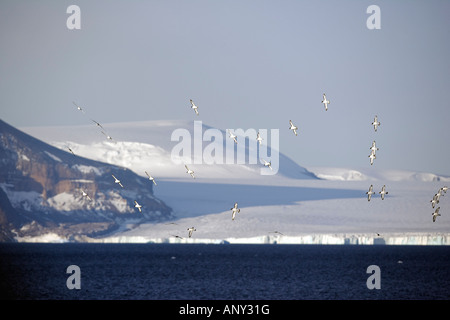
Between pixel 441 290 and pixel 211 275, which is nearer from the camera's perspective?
pixel 441 290
